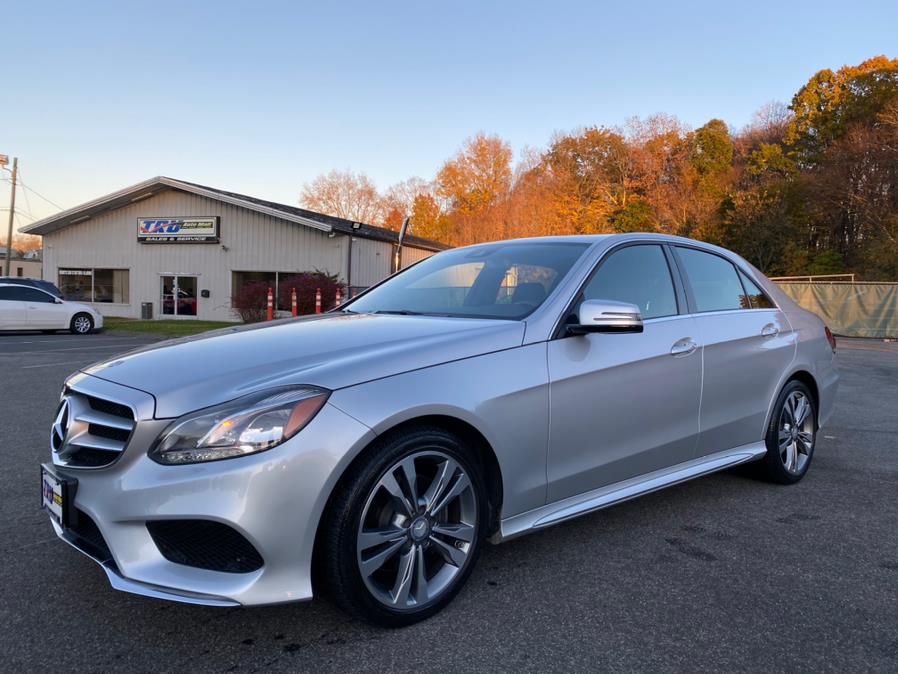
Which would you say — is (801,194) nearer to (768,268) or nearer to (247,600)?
(768,268)

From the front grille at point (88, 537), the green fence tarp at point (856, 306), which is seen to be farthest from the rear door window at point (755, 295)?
the green fence tarp at point (856, 306)

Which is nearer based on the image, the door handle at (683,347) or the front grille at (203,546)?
the front grille at (203,546)

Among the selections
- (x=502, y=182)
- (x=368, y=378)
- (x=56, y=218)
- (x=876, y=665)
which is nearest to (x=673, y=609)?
(x=876, y=665)

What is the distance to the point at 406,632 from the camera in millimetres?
2371

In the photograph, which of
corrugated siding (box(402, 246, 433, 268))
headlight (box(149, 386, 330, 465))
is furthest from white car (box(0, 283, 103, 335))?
headlight (box(149, 386, 330, 465))

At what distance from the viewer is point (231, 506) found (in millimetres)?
2037

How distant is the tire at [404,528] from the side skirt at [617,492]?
0.19 meters

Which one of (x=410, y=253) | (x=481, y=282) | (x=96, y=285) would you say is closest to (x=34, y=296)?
(x=96, y=285)

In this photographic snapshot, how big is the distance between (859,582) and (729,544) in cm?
57

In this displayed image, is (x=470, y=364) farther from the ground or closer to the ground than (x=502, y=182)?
closer to the ground

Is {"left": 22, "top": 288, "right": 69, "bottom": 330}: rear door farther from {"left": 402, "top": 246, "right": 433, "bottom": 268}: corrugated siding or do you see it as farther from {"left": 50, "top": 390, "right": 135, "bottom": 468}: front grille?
{"left": 50, "top": 390, "right": 135, "bottom": 468}: front grille

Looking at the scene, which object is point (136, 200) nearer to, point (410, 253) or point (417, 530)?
point (410, 253)

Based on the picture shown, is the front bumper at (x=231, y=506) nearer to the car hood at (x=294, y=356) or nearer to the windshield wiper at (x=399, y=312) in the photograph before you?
the car hood at (x=294, y=356)

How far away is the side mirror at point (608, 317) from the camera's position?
281 cm
